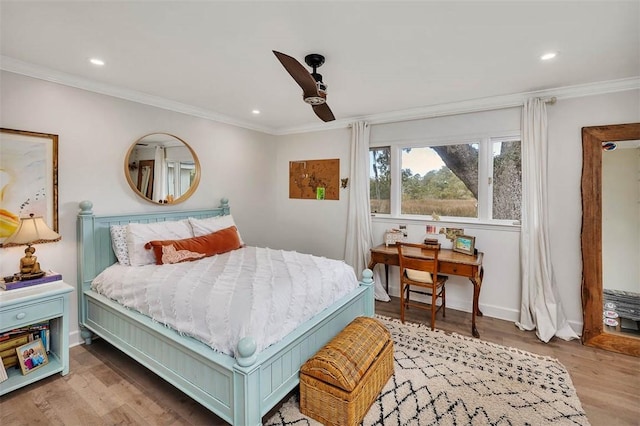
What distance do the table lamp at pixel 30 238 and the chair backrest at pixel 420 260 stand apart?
3.08 metres

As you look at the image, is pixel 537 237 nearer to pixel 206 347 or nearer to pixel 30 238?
pixel 206 347

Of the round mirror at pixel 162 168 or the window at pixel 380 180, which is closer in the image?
the round mirror at pixel 162 168

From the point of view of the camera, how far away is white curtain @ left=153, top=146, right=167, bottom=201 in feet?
11.1

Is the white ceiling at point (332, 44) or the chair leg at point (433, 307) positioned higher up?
the white ceiling at point (332, 44)

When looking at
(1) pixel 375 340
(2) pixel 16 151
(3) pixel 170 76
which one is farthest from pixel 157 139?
(1) pixel 375 340

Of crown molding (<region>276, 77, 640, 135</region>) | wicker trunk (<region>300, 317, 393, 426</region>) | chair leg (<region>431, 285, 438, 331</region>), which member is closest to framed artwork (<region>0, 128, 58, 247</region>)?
wicker trunk (<region>300, 317, 393, 426</region>)

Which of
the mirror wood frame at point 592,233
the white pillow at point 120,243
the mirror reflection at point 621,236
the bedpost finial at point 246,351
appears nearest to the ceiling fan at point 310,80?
the bedpost finial at point 246,351

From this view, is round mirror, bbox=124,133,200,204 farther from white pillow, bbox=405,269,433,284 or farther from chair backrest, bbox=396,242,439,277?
white pillow, bbox=405,269,433,284

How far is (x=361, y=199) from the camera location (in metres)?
4.11

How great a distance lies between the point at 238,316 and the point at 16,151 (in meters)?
2.35

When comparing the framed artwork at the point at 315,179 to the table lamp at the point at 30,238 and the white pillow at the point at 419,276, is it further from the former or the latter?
the table lamp at the point at 30,238

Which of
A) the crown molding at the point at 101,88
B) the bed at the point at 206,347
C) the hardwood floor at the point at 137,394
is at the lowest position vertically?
the hardwood floor at the point at 137,394

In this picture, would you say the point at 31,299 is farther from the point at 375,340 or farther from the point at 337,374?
the point at 375,340

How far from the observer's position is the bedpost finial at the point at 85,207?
2748 millimetres
